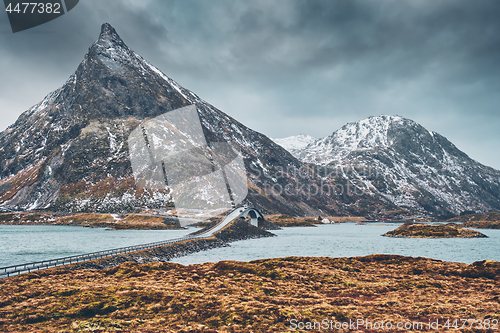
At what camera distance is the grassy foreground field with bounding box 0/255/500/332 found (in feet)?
59.2

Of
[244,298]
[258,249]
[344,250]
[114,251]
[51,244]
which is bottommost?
[344,250]

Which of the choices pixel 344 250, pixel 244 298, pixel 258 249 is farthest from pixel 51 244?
pixel 244 298

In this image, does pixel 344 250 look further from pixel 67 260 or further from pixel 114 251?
pixel 67 260

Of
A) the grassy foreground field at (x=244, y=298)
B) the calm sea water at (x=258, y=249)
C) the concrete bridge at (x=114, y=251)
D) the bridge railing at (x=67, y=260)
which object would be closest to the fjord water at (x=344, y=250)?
the calm sea water at (x=258, y=249)

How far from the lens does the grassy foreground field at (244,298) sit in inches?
710

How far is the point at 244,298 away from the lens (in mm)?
22781

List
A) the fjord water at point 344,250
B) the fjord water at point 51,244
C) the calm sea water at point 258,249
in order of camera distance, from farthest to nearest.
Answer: the fjord water at point 344,250 < the calm sea water at point 258,249 < the fjord water at point 51,244

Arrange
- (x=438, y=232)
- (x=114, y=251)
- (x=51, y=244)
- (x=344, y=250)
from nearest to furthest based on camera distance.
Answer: (x=114, y=251), (x=344, y=250), (x=51, y=244), (x=438, y=232)

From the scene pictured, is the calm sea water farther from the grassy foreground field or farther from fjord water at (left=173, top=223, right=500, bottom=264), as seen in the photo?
the grassy foreground field

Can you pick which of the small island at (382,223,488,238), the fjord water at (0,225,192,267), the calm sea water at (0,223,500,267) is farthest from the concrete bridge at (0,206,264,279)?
the small island at (382,223,488,238)

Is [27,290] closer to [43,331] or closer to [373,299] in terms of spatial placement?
[43,331]

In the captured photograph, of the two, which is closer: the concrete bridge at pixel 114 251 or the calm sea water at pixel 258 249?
the concrete bridge at pixel 114 251

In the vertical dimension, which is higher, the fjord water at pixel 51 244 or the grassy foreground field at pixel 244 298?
the grassy foreground field at pixel 244 298

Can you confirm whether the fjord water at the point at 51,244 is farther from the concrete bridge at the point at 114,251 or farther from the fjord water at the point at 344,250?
the fjord water at the point at 344,250
